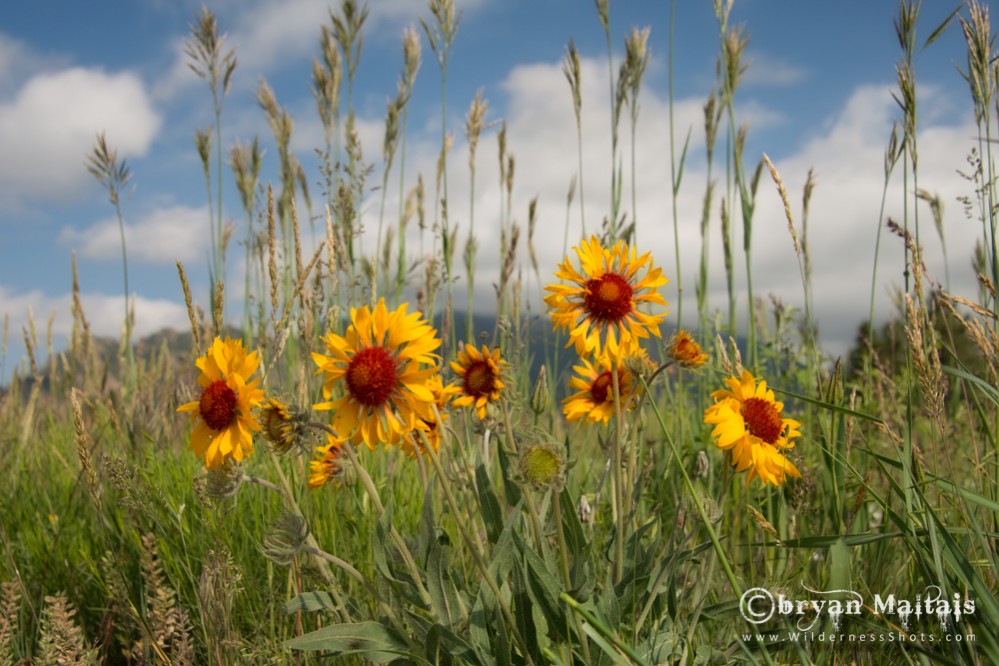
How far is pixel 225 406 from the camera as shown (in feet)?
4.16

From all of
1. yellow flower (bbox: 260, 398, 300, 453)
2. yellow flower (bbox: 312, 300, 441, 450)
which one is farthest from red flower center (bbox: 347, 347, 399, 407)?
yellow flower (bbox: 260, 398, 300, 453)

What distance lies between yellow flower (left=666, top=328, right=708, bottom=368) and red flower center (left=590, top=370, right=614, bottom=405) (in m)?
0.26

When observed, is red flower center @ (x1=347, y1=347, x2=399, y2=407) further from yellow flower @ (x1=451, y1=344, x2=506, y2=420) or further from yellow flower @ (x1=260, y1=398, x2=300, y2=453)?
yellow flower @ (x1=451, y1=344, x2=506, y2=420)

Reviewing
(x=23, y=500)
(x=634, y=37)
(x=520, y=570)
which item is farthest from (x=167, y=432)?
(x=634, y=37)

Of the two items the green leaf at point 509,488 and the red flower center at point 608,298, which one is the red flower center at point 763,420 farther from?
the green leaf at point 509,488

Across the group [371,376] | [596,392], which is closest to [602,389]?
[596,392]

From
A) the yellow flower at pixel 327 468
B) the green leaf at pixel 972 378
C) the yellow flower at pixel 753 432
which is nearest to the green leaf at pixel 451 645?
the yellow flower at pixel 327 468

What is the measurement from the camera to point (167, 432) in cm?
275

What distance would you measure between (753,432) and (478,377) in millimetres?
603

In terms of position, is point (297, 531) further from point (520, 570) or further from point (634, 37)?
point (634, 37)

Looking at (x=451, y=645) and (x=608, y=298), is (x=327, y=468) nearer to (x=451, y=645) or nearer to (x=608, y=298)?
(x=451, y=645)

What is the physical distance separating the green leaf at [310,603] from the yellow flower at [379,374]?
313 millimetres

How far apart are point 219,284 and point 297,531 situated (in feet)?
2.05

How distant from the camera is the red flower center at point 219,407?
1.27 meters
